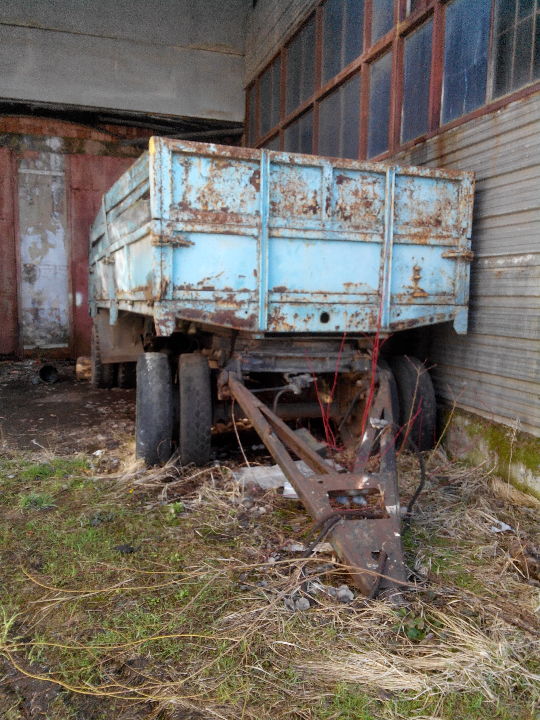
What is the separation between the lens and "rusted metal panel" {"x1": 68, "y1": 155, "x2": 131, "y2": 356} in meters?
11.3

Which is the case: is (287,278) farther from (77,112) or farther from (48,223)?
(77,112)

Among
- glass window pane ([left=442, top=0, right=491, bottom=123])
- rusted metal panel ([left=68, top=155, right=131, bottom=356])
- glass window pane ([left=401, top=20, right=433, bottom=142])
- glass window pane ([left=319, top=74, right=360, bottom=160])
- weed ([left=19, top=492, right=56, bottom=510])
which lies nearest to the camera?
weed ([left=19, top=492, right=56, bottom=510])

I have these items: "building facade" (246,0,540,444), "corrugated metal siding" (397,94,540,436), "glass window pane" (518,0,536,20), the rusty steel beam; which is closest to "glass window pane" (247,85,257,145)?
"building facade" (246,0,540,444)

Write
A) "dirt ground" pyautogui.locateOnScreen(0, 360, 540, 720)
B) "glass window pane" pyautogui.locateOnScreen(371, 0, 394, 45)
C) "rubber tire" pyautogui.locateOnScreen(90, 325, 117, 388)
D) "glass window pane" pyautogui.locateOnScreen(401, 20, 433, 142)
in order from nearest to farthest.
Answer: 1. "dirt ground" pyautogui.locateOnScreen(0, 360, 540, 720)
2. "glass window pane" pyautogui.locateOnScreen(401, 20, 433, 142)
3. "glass window pane" pyautogui.locateOnScreen(371, 0, 394, 45)
4. "rubber tire" pyautogui.locateOnScreen(90, 325, 117, 388)

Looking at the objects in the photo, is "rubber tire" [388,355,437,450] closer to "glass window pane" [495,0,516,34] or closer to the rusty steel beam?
the rusty steel beam

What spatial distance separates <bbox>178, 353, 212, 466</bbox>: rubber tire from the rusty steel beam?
0.53m

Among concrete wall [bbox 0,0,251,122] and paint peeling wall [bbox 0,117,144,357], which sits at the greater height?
concrete wall [bbox 0,0,251,122]

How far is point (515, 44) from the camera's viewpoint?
4.09m

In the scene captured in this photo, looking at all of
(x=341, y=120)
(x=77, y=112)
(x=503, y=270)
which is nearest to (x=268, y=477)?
(x=503, y=270)

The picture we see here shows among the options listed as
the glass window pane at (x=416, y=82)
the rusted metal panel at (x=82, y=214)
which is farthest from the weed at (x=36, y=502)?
the rusted metal panel at (x=82, y=214)

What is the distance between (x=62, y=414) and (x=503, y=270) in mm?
4884

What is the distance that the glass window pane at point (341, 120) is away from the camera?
22.2 feet

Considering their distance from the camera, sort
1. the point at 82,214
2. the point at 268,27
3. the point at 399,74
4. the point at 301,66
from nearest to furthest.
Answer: the point at 399,74 < the point at 301,66 < the point at 268,27 < the point at 82,214

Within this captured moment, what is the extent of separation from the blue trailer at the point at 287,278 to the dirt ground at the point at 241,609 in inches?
24.3
